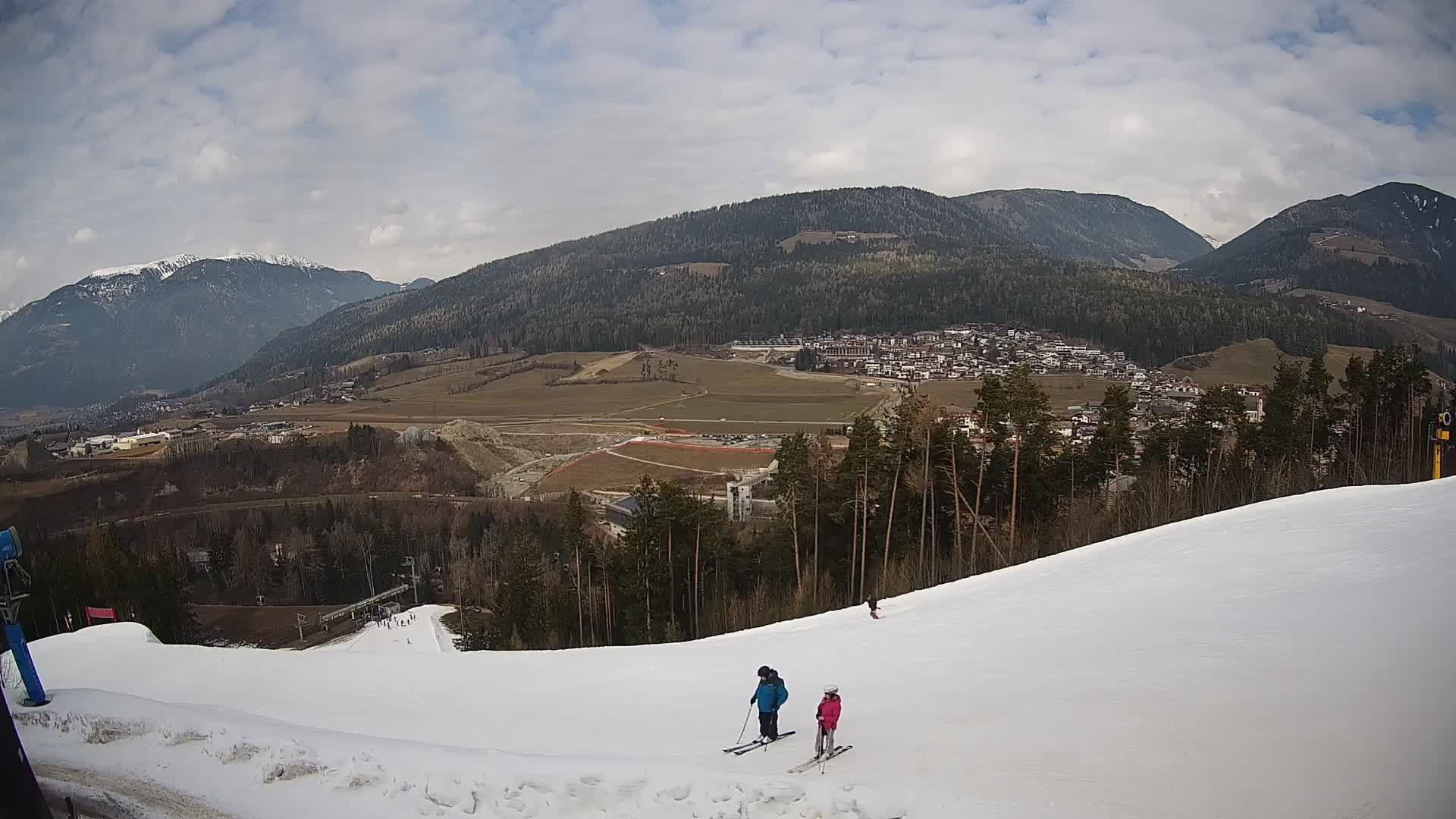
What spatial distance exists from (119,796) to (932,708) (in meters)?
10.0

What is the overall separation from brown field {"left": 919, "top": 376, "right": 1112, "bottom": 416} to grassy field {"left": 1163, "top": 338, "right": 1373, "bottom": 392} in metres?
13.0

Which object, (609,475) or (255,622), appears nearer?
(255,622)

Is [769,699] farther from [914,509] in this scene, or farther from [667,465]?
[667,465]

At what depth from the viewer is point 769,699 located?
32.0ft

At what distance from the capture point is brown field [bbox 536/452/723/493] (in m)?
63.7

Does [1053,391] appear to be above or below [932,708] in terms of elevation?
above

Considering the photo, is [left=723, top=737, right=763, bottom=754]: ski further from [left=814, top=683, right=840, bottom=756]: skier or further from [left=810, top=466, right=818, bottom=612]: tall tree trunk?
[left=810, top=466, right=818, bottom=612]: tall tree trunk

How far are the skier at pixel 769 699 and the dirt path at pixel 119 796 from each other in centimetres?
586

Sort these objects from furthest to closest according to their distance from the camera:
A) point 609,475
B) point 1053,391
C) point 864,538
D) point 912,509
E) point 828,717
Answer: point 1053,391
point 609,475
point 912,509
point 864,538
point 828,717

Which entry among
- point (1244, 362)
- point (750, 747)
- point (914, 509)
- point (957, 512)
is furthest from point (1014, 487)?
point (1244, 362)

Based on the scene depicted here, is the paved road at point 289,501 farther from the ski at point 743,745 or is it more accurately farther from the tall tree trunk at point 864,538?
the ski at point 743,745

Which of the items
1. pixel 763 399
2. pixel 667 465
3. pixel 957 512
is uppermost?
pixel 763 399

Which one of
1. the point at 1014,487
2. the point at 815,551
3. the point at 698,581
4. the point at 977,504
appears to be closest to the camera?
the point at 1014,487

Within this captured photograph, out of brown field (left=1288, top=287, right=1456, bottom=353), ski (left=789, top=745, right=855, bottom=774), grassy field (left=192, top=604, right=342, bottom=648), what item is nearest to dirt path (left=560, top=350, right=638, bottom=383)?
grassy field (left=192, top=604, right=342, bottom=648)
